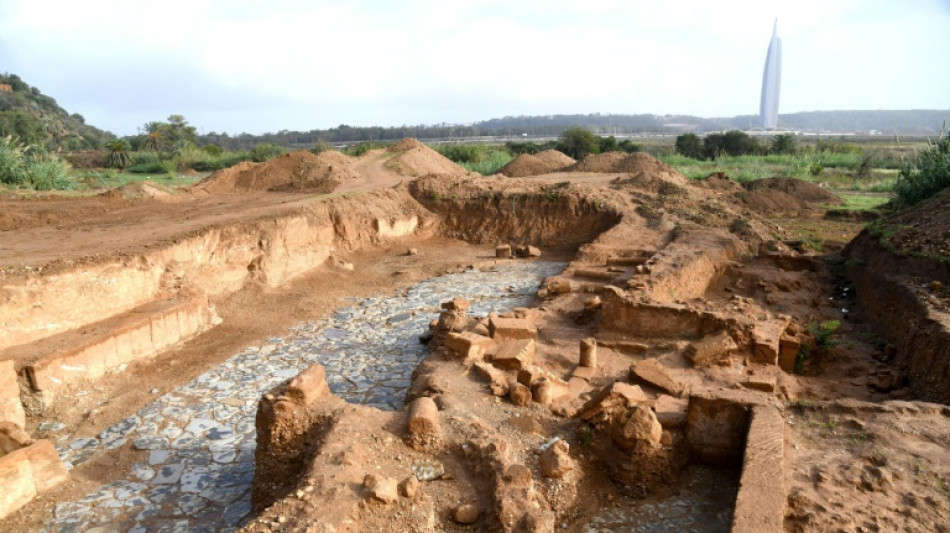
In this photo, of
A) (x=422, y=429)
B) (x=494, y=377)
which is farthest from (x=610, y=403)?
(x=422, y=429)

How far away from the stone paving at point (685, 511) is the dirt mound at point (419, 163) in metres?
14.8

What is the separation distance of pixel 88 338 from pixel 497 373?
4564mm

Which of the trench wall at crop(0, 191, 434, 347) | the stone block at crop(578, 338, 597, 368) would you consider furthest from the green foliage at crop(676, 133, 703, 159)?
the stone block at crop(578, 338, 597, 368)

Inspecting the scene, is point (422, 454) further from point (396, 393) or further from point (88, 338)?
point (88, 338)

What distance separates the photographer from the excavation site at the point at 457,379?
385 cm

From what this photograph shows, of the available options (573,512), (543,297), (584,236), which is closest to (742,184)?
(584,236)

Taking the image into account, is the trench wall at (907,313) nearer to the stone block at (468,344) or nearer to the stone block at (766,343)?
the stone block at (766,343)

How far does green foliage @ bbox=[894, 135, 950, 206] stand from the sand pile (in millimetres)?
11857

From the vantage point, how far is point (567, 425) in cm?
495

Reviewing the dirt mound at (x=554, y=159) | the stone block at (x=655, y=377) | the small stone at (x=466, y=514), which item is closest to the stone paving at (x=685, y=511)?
the small stone at (x=466, y=514)

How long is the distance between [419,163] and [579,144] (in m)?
21.5

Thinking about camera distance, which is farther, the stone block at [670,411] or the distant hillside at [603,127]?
the distant hillside at [603,127]

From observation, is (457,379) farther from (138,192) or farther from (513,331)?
(138,192)

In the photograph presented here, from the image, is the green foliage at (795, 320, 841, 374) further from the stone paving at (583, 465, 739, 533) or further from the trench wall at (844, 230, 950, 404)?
the stone paving at (583, 465, 739, 533)
